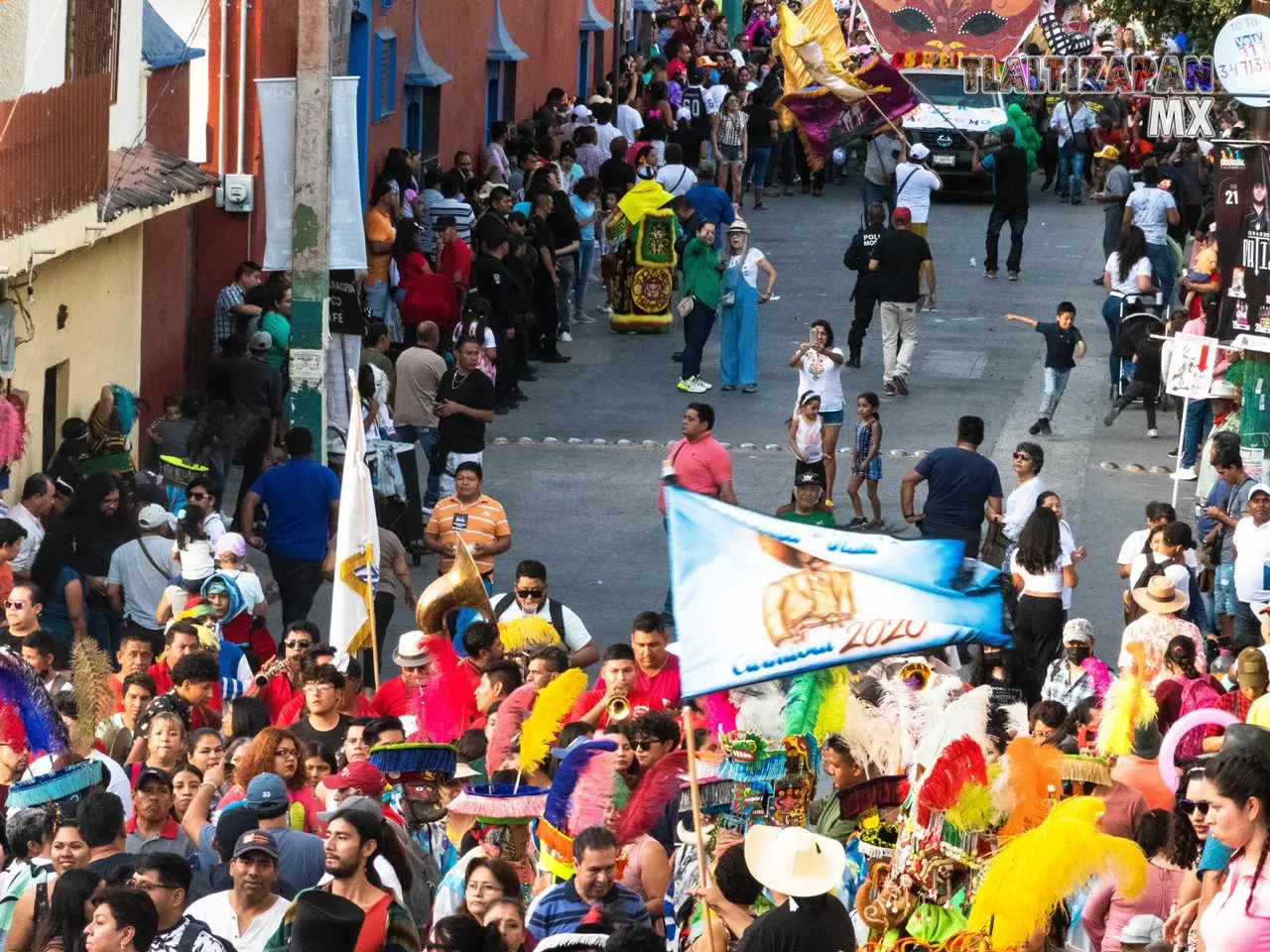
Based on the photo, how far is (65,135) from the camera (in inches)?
649

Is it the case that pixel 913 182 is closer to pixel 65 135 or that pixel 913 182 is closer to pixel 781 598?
pixel 65 135

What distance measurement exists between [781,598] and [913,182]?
18042mm

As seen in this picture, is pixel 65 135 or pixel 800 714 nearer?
pixel 800 714

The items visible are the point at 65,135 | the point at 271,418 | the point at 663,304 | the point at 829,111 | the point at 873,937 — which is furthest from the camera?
the point at 829,111

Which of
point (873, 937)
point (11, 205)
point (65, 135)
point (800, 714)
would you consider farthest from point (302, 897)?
point (65, 135)

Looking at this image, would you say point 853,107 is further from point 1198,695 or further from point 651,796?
point 651,796

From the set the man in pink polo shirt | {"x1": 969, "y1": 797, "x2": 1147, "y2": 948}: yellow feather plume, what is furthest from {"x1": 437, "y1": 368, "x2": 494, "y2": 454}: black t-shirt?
{"x1": 969, "y1": 797, "x2": 1147, "y2": 948}: yellow feather plume

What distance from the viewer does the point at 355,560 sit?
42.2 ft

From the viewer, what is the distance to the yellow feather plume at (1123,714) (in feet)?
33.2

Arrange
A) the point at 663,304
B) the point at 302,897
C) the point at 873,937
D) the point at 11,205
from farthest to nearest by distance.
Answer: the point at 663,304, the point at 11,205, the point at 873,937, the point at 302,897

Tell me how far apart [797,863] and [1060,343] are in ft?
42.7

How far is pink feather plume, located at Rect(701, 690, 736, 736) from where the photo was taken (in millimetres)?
10195

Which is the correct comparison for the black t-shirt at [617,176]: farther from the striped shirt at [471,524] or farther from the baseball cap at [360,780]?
the baseball cap at [360,780]

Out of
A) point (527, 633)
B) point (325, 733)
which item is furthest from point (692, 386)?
point (325, 733)
